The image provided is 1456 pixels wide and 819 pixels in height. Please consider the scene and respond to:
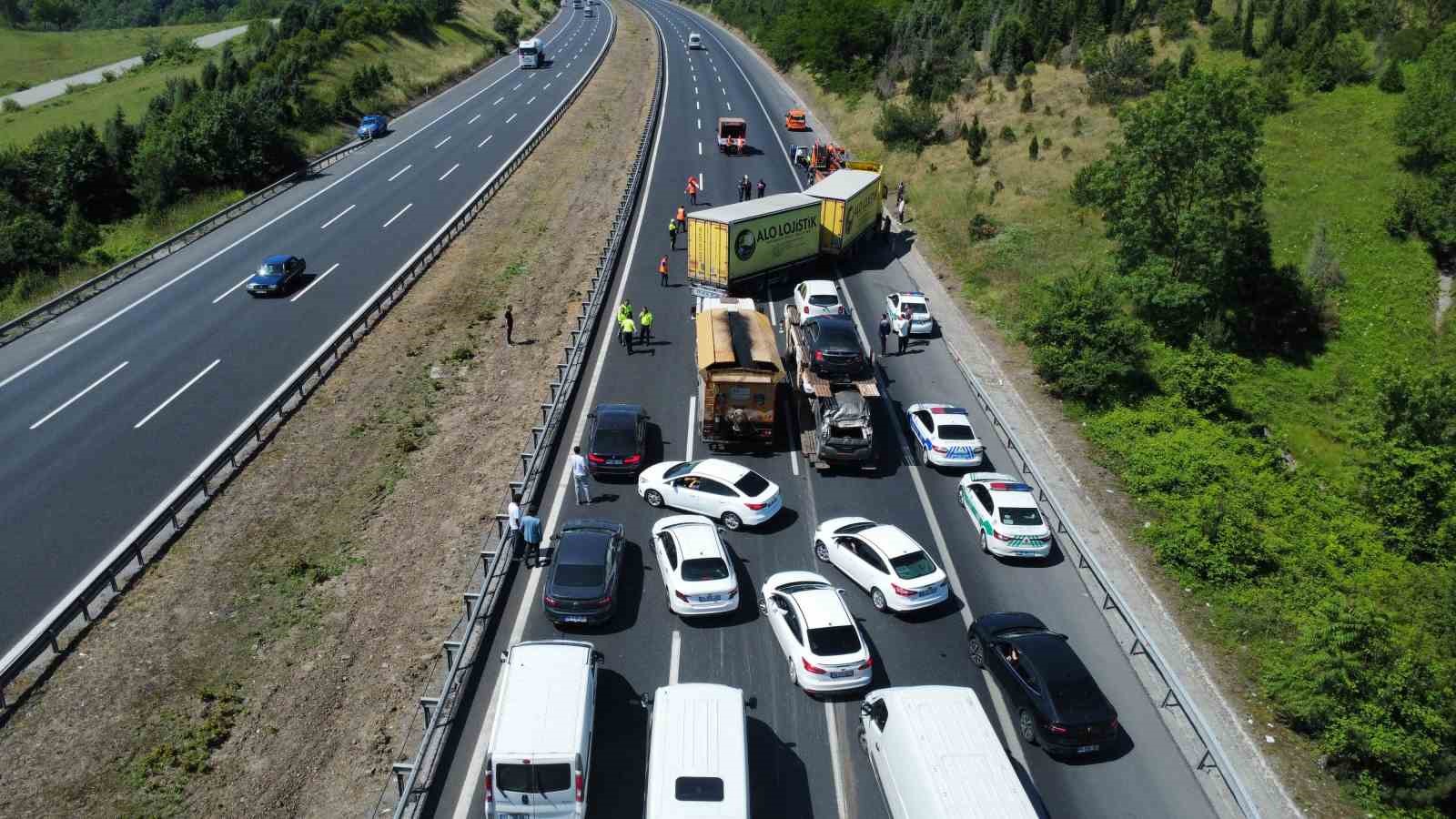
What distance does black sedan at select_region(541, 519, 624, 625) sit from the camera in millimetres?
18328

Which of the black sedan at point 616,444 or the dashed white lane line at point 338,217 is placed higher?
the black sedan at point 616,444

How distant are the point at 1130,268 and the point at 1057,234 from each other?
8661 mm

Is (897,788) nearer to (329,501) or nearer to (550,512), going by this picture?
(550,512)

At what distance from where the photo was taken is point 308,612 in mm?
20328

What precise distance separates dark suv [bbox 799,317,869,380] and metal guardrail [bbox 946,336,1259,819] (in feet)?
16.3

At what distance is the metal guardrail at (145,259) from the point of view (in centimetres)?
3497

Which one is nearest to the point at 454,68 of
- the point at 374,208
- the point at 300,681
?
the point at 374,208

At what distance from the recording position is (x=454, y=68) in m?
89.6

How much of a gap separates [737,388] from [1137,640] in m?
12.2

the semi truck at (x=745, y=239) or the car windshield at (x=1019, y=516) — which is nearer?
the car windshield at (x=1019, y=516)

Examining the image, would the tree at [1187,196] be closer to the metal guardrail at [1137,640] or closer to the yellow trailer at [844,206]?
the yellow trailer at [844,206]

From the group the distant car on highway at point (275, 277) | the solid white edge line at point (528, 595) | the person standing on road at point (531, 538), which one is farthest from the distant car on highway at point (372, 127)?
the person standing on road at point (531, 538)

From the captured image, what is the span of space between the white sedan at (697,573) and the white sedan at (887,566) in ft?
9.86

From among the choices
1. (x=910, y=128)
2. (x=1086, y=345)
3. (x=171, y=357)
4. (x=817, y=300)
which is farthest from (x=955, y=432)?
(x=910, y=128)
